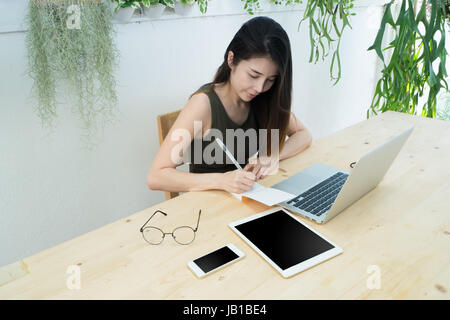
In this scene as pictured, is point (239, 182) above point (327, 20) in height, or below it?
below

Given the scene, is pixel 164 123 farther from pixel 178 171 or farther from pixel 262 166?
pixel 262 166

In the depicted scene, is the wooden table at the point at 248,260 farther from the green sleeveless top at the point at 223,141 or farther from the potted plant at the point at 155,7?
the potted plant at the point at 155,7

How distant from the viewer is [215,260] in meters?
0.84

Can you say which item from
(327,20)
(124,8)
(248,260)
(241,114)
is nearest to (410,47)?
(327,20)

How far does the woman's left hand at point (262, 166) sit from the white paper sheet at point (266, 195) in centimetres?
11

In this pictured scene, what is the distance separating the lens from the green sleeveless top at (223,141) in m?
1.39

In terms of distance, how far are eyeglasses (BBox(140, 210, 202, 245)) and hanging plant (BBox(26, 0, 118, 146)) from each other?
2.64 ft

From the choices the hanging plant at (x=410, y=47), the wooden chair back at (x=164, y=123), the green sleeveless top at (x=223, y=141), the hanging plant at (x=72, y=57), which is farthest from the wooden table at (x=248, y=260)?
the hanging plant at (x=410, y=47)

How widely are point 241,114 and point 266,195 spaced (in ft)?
1.72

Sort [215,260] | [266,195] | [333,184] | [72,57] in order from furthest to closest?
[72,57] < [333,184] < [266,195] < [215,260]

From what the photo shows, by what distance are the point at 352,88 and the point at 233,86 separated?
6.46ft

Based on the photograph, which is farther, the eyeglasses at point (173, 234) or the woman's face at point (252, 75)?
the woman's face at point (252, 75)

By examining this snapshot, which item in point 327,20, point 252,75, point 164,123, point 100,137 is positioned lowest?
point 100,137
